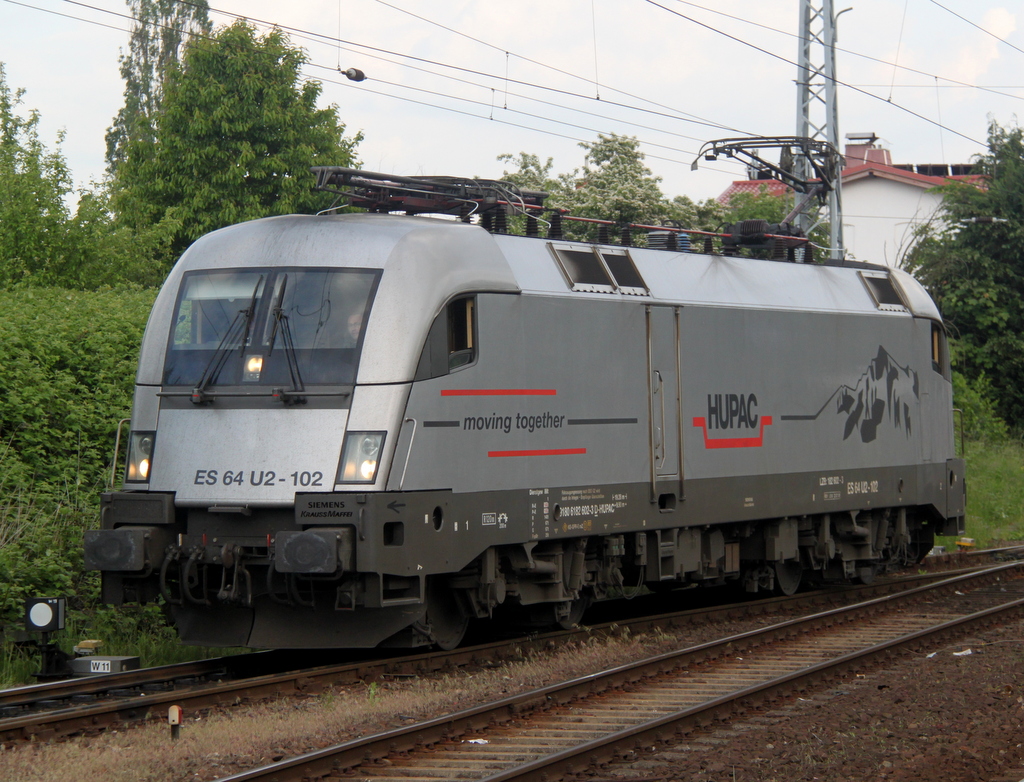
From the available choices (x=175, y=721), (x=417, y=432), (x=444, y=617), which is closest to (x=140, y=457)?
(x=417, y=432)

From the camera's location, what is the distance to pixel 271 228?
10.3m

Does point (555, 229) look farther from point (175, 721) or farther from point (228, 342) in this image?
point (175, 721)

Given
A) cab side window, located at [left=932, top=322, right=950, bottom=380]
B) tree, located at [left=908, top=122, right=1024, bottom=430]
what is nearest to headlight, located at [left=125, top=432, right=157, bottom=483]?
cab side window, located at [left=932, top=322, right=950, bottom=380]

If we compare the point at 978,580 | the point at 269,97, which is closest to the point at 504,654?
the point at 978,580

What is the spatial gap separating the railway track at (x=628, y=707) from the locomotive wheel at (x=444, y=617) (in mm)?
1555

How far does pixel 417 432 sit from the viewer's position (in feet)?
31.0

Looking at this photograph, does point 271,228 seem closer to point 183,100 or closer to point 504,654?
point 504,654

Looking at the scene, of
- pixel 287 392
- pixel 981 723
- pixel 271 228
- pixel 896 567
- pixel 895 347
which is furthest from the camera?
pixel 896 567

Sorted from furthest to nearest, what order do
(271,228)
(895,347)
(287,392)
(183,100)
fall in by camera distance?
(183,100), (895,347), (271,228), (287,392)

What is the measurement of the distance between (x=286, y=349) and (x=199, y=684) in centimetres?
250

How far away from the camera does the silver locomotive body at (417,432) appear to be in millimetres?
9328

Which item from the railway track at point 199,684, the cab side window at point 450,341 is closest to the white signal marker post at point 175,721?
the railway track at point 199,684

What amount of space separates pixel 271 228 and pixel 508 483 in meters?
2.75

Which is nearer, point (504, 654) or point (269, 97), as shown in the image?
point (504, 654)
